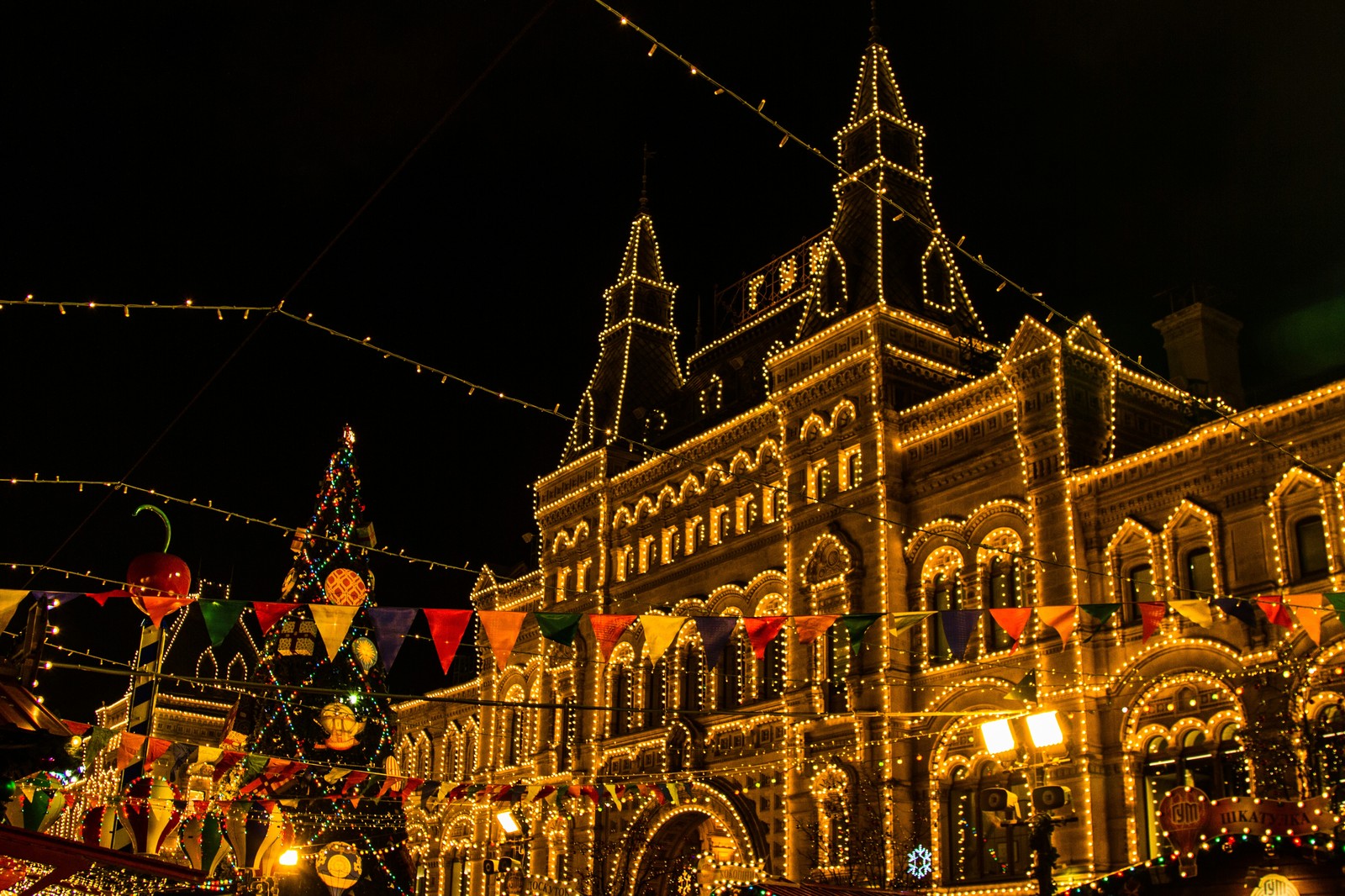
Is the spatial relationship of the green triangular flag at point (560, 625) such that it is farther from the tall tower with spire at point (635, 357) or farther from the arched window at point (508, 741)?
the arched window at point (508, 741)

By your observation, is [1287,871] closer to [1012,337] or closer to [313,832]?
[1012,337]

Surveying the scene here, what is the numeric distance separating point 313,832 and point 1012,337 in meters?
26.8

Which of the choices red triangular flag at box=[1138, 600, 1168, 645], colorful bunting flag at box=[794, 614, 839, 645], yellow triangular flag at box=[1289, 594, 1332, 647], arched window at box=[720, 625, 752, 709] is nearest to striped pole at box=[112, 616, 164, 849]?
colorful bunting flag at box=[794, 614, 839, 645]

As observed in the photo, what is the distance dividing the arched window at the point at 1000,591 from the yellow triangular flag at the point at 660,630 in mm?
9040

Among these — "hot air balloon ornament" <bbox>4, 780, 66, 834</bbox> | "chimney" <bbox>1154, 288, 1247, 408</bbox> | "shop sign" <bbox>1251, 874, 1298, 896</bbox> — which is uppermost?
"chimney" <bbox>1154, 288, 1247, 408</bbox>

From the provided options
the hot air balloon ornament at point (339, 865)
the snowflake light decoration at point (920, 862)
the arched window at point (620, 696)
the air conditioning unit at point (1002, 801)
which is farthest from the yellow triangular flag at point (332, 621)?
the hot air balloon ornament at point (339, 865)

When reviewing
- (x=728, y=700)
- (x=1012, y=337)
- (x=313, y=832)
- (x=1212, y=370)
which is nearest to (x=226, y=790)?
(x=313, y=832)

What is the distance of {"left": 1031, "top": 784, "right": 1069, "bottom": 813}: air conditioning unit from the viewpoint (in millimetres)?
17250

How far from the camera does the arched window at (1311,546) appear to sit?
22.7 m

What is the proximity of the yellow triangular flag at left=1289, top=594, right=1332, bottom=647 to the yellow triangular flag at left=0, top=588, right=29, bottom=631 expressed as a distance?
18.2 metres

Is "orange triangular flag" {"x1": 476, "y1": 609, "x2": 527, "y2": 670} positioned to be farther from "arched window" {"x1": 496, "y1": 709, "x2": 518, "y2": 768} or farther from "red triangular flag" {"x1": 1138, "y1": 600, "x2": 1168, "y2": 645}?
"arched window" {"x1": 496, "y1": 709, "x2": 518, "y2": 768}

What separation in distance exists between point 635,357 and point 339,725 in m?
14.4

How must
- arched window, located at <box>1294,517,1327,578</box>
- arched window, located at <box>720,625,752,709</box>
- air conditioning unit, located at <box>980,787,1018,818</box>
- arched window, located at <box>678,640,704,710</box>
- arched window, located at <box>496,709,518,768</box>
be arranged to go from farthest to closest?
arched window, located at <box>496,709,518,768</box>, arched window, located at <box>678,640,704,710</box>, arched window, located at <box>720,625,752,709</box>, arched window, located at <box>1294,517,1327,578</box>, air conditioning unit, located at <box>980,787,1018,818</box>

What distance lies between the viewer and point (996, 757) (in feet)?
88.0
